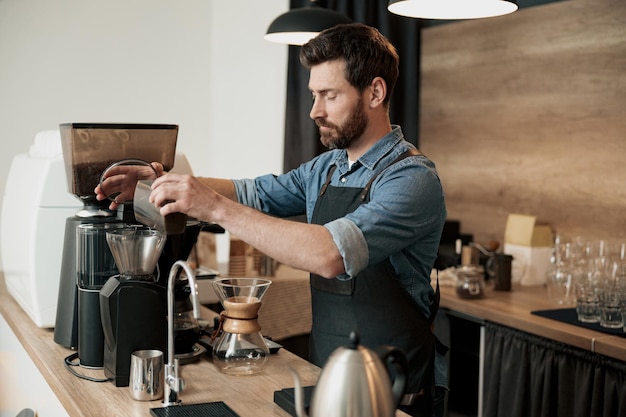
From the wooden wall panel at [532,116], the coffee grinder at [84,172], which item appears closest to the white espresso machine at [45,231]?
the coffee grinder at [84,172]

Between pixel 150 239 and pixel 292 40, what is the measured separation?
1644 mm

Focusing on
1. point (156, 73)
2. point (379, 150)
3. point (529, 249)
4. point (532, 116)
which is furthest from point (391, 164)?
point (156, 73)

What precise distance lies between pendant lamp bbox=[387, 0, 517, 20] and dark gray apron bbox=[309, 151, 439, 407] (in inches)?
20.2

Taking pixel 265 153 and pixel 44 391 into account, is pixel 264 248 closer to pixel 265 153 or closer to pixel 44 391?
pixel 44 391

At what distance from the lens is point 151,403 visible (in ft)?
6.01

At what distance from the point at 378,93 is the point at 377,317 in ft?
2.09

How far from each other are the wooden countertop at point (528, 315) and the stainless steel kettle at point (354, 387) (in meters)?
1.56

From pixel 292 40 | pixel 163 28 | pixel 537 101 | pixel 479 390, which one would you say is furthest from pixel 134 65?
pixel 479 390

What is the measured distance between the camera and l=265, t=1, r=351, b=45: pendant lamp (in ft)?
10.6

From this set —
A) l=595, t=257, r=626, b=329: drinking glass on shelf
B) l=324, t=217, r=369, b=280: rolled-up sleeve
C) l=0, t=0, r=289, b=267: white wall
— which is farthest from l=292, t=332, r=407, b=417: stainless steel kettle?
l=0, t=0, r=289, b=267: white wall

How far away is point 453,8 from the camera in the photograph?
8.02ft

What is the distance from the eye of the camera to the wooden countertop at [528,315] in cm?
274

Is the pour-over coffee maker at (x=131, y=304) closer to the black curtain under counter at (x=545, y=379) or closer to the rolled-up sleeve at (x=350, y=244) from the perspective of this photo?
the rolled-up sleeve at (x=350, y=244)

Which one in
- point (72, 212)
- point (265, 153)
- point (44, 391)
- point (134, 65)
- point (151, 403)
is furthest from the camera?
point (265, 153)
